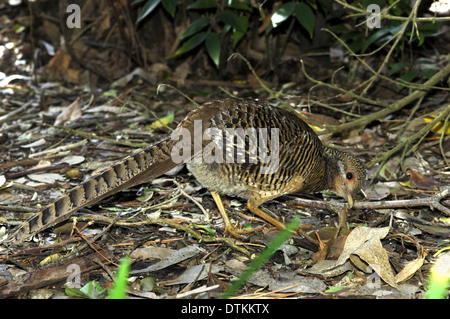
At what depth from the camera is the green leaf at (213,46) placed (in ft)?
16.8

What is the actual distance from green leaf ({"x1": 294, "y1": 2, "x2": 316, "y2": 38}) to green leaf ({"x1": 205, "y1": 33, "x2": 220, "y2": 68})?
2.75 feet

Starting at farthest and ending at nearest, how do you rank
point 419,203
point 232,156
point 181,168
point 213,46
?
point 213,46
point 181,168
point 419,203
point 232,156

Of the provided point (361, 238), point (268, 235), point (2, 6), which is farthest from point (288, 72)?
point (2, 6)

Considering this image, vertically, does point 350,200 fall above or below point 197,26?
below

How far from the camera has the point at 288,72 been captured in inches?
230

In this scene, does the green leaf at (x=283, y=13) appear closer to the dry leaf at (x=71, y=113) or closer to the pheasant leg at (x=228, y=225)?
the pheasant leg at (x=228, y=225)

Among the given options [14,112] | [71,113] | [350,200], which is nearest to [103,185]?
[350,200]

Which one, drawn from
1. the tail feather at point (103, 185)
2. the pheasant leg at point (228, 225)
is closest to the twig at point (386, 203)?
the pheasant leg at point (228, 225)

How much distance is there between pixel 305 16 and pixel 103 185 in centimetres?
280

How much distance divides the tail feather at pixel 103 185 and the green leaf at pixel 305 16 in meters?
2.24

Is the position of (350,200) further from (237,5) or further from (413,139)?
(237,5)

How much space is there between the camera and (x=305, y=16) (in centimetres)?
486

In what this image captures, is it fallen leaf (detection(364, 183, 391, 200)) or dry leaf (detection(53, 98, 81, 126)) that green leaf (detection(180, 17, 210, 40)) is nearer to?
dry leaf (detection(53, 98, 81, 126))

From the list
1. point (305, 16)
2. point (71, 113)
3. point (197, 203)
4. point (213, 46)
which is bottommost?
point (197, 203)
